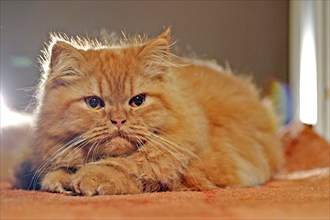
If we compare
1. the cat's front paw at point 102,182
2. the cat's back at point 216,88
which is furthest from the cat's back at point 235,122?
the cat's front paw at point 102,182

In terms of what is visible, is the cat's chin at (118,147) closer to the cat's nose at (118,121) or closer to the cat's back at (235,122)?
the cat's nose at (118,121)

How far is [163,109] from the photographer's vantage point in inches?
47.2

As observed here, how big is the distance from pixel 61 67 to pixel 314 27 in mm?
1071

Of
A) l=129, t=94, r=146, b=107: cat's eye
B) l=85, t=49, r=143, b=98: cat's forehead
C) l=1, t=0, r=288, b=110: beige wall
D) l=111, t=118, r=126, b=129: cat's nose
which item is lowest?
l=111, t=118, r=126, b=129: cat's nose

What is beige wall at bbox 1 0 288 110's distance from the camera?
4.09 feet

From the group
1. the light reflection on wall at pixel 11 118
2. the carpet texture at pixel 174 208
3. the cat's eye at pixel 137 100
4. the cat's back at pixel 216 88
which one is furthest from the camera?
the cat's back at pixel 216 88

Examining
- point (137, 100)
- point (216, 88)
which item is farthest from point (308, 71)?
point (137, 100)

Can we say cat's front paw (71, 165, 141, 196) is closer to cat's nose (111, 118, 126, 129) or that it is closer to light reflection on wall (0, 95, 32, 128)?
cat's nose (111, 118, 126, 129)

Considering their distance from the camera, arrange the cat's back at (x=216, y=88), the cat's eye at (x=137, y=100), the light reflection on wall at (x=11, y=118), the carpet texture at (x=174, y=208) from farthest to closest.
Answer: the cat's back at (x=216, y=88) → the light reflection on wall at (x=11, y=118) → the cat's eye at (x=137, y=100) → the carpet texture at (x=174, y=208)

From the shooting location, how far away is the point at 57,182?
1137 mm

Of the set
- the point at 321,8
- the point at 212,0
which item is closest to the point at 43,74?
the point at 212,0

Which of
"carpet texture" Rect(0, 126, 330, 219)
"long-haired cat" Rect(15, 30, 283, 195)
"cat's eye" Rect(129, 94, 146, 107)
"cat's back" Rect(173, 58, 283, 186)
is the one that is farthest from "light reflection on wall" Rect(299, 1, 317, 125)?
"carpet texture" Rect(0, 126, 330, 219)

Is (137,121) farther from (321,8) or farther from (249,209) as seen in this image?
(321,8)

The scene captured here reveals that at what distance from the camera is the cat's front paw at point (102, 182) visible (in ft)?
3.43
